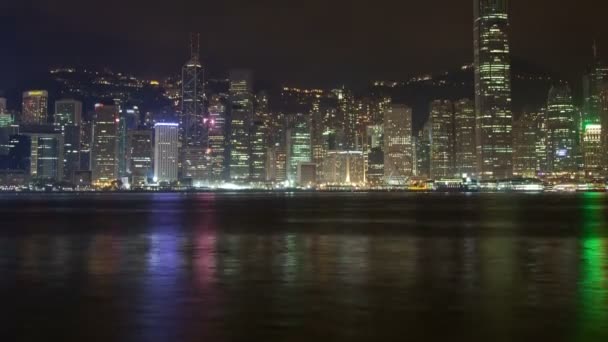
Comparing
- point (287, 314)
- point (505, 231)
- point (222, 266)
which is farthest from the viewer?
point (505, 231)

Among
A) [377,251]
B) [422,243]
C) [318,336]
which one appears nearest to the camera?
[318,336]

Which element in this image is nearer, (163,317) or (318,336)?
(318,336)

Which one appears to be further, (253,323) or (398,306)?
(398,306)

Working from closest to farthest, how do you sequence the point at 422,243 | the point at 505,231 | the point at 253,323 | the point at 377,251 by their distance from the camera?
the point at 253,323, the point at 377,251, the point at 422,243, the point at 505,231

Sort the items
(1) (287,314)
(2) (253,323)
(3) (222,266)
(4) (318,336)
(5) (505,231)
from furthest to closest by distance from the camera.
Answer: (5) (505,231) < (3) (222,266) < (1) (287,314) < (2) (253,323) < (4) (318,336)

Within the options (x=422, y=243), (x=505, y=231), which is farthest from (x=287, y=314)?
(x=505, y=231)

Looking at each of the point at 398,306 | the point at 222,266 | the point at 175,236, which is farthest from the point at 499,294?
the point at 175,236

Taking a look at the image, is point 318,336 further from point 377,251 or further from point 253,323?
point 377,251

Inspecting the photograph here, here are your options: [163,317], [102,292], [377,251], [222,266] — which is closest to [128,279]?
[102,292]

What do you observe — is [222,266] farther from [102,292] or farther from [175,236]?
[175,236]
